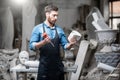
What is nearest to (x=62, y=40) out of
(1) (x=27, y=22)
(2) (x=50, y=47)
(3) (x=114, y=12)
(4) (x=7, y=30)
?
(2) (x=50, y=47)

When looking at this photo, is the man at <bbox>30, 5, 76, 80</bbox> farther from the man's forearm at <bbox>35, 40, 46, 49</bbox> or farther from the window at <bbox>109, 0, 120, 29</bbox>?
the window at <bbox>109, 0, 120, 29</bbox>

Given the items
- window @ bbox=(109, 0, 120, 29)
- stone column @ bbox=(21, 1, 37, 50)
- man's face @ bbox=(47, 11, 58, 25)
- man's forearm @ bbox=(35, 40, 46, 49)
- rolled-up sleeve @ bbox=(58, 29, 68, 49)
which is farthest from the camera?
window @ bbox=(109, 0, 120, 29)

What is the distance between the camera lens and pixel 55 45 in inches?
168

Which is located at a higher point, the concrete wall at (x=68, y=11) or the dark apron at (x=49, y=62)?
the concrete wall at (x=68, y=11)

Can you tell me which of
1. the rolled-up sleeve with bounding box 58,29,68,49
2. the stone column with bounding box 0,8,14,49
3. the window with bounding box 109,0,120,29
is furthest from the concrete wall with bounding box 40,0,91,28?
the rolled-up sleeve with bounding box 58,29,68,49

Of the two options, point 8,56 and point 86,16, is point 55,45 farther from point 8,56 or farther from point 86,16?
point 86,16

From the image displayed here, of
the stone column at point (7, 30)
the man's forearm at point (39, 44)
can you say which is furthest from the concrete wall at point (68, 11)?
the man's forearm at point (39, 44)

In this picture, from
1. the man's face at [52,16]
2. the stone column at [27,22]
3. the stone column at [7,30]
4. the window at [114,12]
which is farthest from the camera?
the window at [114,12]

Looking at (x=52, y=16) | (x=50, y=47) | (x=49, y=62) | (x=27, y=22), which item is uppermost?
(x=52, y=16)

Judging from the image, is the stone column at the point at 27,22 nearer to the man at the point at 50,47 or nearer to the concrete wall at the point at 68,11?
the concrete wall at the point at 68,11

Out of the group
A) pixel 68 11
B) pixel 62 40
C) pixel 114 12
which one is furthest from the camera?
pixel 68 11

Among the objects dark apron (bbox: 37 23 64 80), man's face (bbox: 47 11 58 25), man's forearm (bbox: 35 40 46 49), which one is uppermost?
man's face (bbox: 47 11 58 25)

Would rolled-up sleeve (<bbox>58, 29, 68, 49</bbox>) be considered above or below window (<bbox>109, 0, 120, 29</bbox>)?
below

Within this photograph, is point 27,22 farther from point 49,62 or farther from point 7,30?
point 49,62
